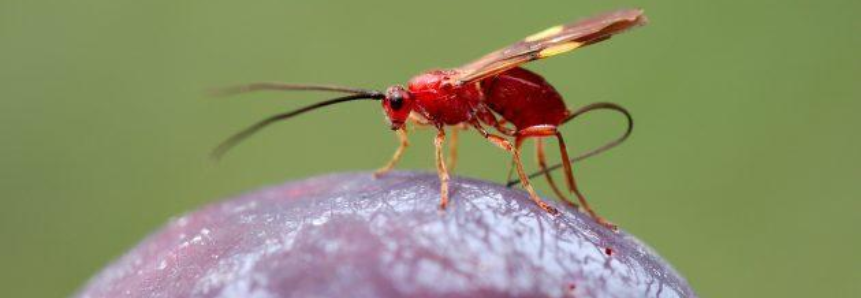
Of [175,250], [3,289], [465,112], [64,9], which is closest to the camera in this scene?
[175,250]

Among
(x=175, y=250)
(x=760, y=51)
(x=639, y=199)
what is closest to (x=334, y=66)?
(x=639, y=199)

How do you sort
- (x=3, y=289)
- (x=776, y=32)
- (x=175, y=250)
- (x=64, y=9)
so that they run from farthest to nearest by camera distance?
1. (x=64, y=9)
2. (x=776, y=32)
3. (x=3, y=289)
4. (x=175, y=250)

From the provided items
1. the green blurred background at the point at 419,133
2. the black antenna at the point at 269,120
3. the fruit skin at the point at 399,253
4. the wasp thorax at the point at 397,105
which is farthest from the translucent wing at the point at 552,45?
the green blurred background at the point at 419,133

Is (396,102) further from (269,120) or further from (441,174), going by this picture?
(441,174)

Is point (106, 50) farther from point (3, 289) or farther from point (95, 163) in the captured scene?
point (3, 289)

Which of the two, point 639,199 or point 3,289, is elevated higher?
point 639,199

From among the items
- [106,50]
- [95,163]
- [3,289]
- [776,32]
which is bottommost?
[3,289]
